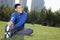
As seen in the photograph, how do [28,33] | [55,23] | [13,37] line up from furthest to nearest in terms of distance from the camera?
[55,23]
[28,33]
[13,37]

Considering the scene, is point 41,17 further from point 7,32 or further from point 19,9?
point 7,32

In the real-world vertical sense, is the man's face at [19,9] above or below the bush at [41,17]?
above

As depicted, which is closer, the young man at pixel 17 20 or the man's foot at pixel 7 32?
the man's foot at pixel 7 32

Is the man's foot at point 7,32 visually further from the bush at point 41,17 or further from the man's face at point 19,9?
the bush at point 41,17

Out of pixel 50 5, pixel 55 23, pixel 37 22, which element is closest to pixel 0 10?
pixel 37 22

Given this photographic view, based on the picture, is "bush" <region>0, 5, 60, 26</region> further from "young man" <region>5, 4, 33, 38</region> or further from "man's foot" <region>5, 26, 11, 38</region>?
"man's foot" <region>5, 26, 11, 38</region>

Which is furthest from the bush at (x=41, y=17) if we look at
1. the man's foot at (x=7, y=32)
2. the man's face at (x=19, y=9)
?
the man's foot at (x=7, y=32)

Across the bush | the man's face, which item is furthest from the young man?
the bush

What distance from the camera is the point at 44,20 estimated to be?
20.4 meters

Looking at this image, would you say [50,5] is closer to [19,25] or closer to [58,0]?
[58,0]

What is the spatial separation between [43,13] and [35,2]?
7.22m

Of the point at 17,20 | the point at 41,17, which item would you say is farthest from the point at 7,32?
the point at 41,17

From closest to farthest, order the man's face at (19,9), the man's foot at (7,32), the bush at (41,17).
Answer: the man's foot at (7,32), the man's face at (19,9), the bush at (41,17)

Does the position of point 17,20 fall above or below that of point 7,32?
above
